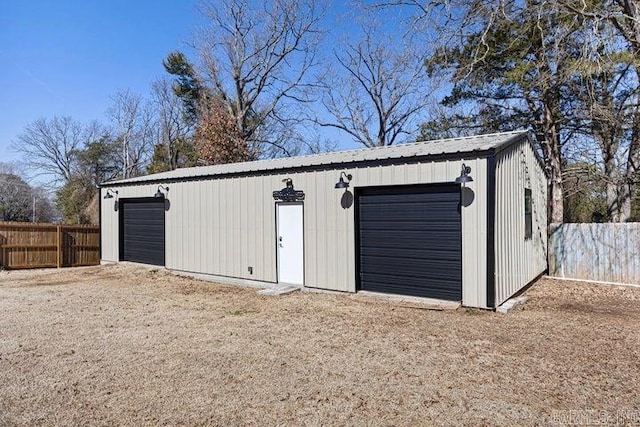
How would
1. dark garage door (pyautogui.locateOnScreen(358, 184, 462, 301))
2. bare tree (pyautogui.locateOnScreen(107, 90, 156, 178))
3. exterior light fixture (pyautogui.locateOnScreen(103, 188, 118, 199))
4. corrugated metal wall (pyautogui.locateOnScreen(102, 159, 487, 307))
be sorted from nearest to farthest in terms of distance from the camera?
1. corrugated metal wall (pyautogui.locateOnScreen(102, 159, 487, 307))
2. dark garage door (pyautogui.locateOnScreen(358, 184, 462, 301))
3. exterior light fixture (pyautogui.locateOnScreen(103, 188, 118, 199))
4. bare tree (pyautogui.locateOnScreen(107, 90, 156, 178))

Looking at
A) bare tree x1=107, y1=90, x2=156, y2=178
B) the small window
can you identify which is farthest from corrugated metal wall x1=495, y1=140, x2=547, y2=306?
bare tree x1=107, y1=90, x2=156, y2=178

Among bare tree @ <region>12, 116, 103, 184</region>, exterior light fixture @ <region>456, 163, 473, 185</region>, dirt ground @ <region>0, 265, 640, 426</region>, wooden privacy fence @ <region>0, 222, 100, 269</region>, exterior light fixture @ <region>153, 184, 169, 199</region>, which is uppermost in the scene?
bare tree @ <region>12, 116, 103, 184</region>

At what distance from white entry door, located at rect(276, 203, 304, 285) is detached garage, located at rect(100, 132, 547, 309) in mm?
23

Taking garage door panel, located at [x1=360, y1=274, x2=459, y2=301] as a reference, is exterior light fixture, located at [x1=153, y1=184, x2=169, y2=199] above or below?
above

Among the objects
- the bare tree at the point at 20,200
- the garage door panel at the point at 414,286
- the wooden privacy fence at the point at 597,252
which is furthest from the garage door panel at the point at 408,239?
the bare tree at the point at 20,200

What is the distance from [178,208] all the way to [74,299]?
13.1ft

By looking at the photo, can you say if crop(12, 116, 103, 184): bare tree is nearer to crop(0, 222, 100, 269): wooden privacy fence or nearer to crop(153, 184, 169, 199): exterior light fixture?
crop(0, 222, 100, 269): wooden privacy fence

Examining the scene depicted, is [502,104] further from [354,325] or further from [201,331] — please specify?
[201,331]

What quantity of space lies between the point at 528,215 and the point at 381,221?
364cm

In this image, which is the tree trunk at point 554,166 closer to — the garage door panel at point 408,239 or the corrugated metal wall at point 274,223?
the garage door panel at point 408,239

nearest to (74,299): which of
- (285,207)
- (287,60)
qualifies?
(285,207)

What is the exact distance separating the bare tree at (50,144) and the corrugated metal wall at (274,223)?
891 inches

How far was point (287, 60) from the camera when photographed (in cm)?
2291

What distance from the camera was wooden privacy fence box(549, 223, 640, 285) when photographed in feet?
29.6
